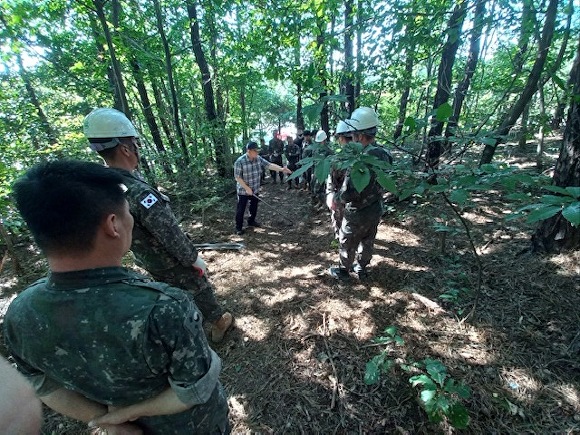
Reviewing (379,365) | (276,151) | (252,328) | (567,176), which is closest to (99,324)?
(379,365)

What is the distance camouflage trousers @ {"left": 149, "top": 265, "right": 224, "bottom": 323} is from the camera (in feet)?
8.43

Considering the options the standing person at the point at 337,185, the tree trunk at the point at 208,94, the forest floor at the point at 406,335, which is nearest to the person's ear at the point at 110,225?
the forest floor at the point at 406,335

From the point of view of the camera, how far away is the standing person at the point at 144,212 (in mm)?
2125

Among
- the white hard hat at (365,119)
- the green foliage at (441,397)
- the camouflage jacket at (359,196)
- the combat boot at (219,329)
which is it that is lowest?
the combat boot at (219,329)

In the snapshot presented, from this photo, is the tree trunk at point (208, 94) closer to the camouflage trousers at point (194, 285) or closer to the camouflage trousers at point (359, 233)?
the camouflage trousers at point (359, 233)

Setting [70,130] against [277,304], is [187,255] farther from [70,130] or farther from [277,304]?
[70,130]

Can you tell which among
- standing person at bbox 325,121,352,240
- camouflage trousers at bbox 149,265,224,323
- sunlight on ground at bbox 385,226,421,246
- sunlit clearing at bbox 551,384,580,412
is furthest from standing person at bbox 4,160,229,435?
sunlight on ground at bbox 385,226,421,246

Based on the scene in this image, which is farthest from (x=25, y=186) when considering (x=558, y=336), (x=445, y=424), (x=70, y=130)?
(x=70, y=130)

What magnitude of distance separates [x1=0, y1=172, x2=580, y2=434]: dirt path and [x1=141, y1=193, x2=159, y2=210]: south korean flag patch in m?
1.80

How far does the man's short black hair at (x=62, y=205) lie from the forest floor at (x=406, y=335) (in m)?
2.02

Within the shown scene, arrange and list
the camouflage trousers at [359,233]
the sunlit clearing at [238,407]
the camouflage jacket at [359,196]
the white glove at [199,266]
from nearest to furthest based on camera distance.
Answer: the sunlit clearing at [238,407]
the white glove at [199,266]
the camouflage jacket at [359,196]
the camouflage trousers at [359,233]

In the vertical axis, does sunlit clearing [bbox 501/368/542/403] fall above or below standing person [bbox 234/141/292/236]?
below

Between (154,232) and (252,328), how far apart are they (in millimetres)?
1674

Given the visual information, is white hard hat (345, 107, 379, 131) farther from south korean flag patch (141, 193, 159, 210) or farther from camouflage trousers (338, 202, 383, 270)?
south korean flag patch (141, 193, 159, 210)
